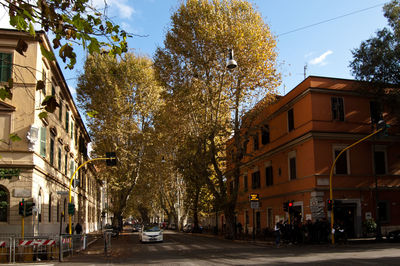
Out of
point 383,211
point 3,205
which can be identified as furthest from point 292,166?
point 3,205

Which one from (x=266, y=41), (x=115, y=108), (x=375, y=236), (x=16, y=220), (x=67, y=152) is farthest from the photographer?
(x=115, y=108)

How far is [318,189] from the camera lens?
26203mm

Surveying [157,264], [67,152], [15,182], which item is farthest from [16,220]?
[67,152]

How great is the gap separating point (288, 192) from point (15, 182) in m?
19.2

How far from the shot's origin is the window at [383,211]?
27.6m

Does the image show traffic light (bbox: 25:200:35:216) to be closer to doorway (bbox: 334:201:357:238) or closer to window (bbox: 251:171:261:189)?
doorway (bbox: 334:201:357:238)

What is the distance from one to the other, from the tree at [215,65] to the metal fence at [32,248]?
577 inches

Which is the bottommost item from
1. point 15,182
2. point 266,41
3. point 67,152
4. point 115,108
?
point 15,182

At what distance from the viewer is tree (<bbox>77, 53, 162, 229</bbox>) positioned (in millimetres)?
40156

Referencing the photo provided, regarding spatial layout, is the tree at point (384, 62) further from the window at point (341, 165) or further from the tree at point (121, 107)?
the tree at point (121, 107)

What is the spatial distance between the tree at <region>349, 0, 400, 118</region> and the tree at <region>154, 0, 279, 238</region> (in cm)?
642

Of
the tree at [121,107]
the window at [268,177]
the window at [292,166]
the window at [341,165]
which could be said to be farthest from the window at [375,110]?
the tree at [121,107]

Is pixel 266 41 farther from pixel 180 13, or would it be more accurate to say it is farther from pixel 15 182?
pixel 15 182

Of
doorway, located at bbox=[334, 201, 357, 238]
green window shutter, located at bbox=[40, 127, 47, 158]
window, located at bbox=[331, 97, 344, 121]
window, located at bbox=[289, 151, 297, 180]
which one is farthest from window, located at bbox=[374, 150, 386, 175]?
green window shutter, located at bbox=[40, 127, 47, 158]
